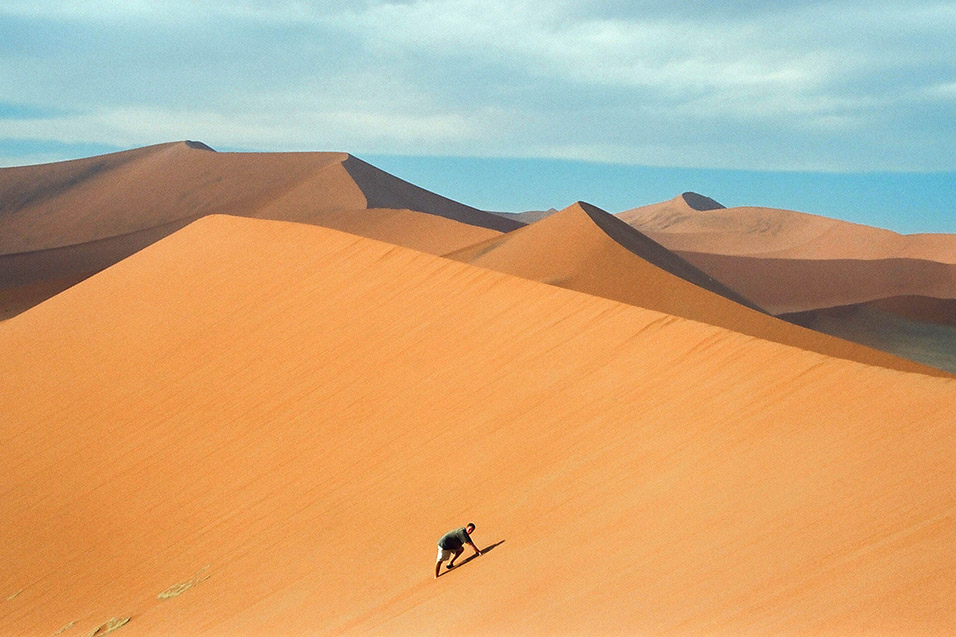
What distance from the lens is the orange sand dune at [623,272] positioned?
17.7 meters

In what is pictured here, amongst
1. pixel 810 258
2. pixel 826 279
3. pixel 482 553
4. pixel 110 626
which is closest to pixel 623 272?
pixel 482 553

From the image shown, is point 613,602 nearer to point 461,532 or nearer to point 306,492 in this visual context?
point 461,532

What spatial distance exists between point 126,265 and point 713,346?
13.1 m

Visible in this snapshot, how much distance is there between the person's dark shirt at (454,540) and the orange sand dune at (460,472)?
0.66 ft

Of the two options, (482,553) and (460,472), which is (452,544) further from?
(460,472)

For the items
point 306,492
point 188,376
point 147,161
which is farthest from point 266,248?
point 147,161

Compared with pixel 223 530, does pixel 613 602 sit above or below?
below

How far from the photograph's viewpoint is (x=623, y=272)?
879 inches

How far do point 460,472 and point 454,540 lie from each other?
1494 mm

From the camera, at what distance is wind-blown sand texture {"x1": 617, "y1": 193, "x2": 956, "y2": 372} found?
38375 mm

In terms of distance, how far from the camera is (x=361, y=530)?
7605 millimetres

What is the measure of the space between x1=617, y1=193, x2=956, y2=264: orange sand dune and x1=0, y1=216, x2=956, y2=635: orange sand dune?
50.7 meters

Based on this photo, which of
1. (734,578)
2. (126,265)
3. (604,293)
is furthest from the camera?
(604,293)

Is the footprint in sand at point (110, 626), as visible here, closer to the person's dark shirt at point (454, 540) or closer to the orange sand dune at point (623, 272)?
the person's dark shirt at point (454, 540)
